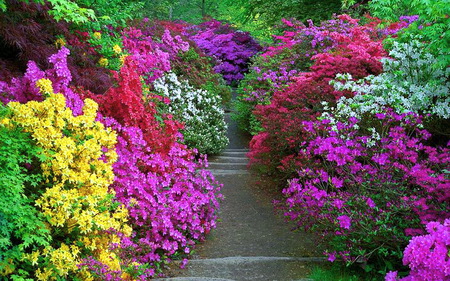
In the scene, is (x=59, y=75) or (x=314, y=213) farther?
(x=59, y=75)

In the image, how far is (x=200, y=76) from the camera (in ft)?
36.2

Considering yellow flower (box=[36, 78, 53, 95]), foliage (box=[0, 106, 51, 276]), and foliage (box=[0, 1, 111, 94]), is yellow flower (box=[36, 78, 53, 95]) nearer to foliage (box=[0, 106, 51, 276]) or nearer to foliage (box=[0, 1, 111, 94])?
foliage (box=[0, 106, 51, 276])

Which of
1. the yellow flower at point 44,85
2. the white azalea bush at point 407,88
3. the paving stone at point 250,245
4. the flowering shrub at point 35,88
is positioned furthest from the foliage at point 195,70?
the yellow flower at point 44,85

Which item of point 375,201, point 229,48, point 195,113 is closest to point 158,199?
point 375,201

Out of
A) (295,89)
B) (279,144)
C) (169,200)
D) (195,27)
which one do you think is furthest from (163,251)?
(195,27)

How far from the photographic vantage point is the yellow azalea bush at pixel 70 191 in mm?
3166

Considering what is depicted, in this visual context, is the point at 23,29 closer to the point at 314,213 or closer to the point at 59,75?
the point at 59,75

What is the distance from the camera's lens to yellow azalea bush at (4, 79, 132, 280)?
317 cm

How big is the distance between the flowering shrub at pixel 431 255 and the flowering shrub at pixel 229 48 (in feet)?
45.9

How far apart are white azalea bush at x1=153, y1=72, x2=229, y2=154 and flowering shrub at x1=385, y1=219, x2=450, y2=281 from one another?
221 inches

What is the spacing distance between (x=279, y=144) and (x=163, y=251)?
8.36 ft

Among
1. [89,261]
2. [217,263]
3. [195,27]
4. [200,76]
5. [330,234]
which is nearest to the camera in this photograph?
[89,261]

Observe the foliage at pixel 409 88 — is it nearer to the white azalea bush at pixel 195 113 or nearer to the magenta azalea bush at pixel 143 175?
the magenta azalea bush at pixel 143 175

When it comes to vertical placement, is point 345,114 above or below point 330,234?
above
